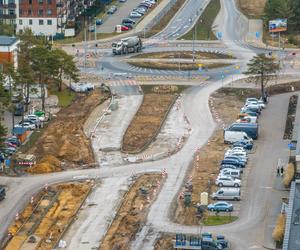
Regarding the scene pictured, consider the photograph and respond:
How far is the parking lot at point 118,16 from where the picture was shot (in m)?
108

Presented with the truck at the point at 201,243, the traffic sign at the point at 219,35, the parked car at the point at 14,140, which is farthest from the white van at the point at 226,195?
the traffic sign at the point at 219,35

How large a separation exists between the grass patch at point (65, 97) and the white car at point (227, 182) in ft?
72.5

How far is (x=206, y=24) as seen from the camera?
110m

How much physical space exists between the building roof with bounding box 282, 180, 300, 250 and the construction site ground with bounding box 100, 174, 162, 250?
278 inches

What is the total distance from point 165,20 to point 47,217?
63.7m

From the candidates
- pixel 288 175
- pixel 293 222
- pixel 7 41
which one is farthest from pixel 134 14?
pixel 293 222

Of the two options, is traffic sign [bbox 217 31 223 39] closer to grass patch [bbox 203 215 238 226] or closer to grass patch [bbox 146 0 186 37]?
grass patch [bbox 146 0 186 37]

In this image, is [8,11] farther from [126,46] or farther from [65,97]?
[65,97]

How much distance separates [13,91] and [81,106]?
5.42 metres

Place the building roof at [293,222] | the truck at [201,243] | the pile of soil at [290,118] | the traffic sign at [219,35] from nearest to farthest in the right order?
the building roof at [293,222], the truck at [201,243], the pile of soil at [290,118], the traffic sign at [219,35]

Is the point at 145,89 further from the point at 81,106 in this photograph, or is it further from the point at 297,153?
the point at 297,153

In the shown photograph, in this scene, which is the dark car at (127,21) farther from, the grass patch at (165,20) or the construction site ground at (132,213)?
the construction site ground at (132,213)

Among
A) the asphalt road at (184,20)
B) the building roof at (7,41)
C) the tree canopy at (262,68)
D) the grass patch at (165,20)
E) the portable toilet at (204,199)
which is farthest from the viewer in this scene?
the grass patch at (165,20)

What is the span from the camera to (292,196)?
49.7m
